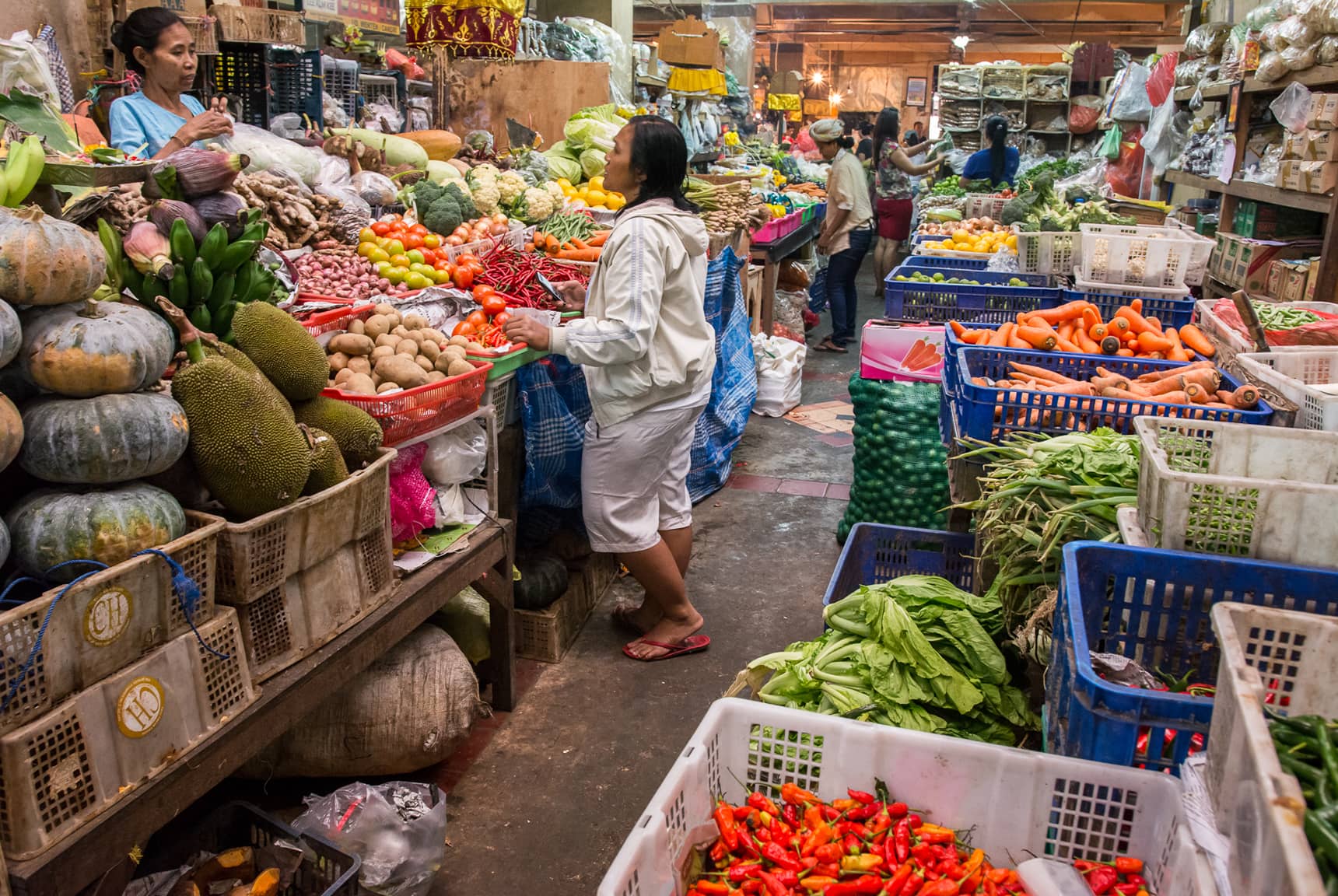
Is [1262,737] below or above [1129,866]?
above

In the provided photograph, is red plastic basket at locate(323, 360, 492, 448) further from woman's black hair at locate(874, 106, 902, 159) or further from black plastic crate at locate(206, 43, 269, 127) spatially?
woman's black hair at locate(874, 106, 902, 159)

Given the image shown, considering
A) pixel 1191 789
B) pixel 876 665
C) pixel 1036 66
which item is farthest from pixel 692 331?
pixel 1036 66

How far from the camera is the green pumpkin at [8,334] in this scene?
6.00 ft

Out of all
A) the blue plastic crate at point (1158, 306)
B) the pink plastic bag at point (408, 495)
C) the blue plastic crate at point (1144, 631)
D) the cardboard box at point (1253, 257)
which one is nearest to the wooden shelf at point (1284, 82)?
the cardboard box at point (1253, 257)

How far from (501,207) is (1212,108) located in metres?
5.86

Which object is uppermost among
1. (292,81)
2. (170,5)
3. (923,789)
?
(170,5)

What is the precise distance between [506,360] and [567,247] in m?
2.01

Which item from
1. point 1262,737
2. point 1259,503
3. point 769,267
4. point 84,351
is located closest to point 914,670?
point 1259,503

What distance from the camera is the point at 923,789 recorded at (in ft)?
5.91

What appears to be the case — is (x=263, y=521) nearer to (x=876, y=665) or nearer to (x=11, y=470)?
(x=11, y=470)

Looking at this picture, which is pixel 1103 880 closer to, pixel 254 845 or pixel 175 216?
pixel 254 845

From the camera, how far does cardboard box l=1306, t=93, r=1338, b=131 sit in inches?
200

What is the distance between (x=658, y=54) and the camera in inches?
449

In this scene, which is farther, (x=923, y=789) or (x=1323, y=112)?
(x=1323, y=112)
